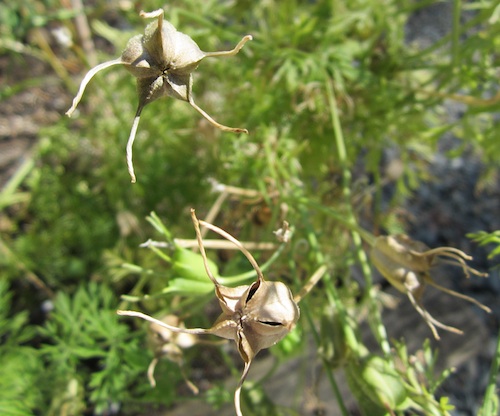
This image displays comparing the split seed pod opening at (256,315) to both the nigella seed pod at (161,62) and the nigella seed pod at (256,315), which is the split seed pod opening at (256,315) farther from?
the nigella seed pod at (161,62)

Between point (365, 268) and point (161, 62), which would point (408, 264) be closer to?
point (365, 268)

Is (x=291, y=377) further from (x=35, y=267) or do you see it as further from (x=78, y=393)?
(x=35, y=267)

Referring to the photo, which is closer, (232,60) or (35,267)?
(232,60)

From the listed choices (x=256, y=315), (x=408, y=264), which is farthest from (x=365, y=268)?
(x=256, y=315)

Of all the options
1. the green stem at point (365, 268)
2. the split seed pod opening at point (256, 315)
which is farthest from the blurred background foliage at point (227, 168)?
the split seed pod opening at point (256, 315)

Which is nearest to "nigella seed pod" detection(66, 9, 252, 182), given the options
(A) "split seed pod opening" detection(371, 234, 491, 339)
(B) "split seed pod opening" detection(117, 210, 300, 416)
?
(B) "split seed pod opening" detection(117, 210, 300, 416)

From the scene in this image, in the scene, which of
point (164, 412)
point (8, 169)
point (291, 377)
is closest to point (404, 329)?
point (291, 377)

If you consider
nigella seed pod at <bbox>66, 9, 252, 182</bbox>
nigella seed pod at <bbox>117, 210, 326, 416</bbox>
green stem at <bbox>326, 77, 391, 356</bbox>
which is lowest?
green stem at <bbox>326, 77, 391, 356</bbox>

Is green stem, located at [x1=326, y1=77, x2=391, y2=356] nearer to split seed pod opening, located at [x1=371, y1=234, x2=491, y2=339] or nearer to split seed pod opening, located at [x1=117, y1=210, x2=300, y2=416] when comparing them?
split seed pod opening, located at [x1=371, y1=234, x2=491, y2=339]
